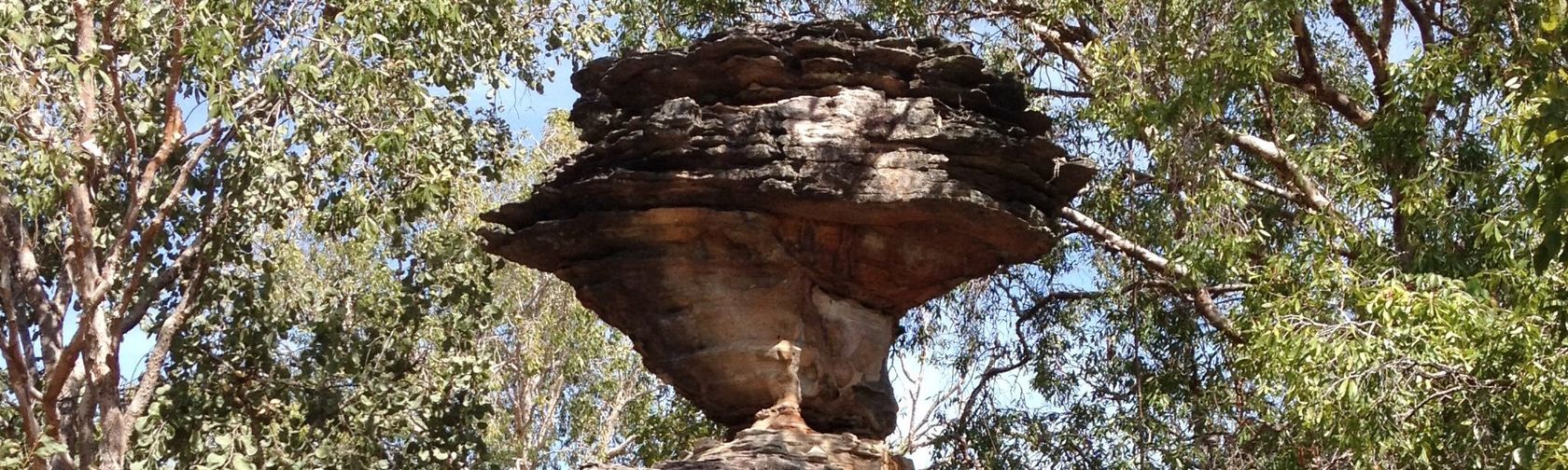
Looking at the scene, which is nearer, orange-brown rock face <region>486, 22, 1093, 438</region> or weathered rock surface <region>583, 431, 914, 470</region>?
weathered rock surface <region>583, 431, 914, 470</region>

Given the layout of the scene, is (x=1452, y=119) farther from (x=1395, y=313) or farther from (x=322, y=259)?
(x=322, y=259)

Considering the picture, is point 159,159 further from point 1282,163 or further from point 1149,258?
point 1282,163

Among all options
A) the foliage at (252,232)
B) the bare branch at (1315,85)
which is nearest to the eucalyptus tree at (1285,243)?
the bare branch at (1315,85)

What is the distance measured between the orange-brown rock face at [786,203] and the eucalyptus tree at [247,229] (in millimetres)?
1430

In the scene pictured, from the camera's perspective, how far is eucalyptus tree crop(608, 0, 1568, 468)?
940cm

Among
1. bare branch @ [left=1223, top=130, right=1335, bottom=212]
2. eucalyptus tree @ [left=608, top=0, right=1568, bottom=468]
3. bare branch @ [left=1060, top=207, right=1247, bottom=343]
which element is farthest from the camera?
bare branch @ [left=1060, top=207, right=1247, bottom=343]

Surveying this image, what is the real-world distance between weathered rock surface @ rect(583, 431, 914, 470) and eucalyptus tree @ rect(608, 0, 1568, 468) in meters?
2.42

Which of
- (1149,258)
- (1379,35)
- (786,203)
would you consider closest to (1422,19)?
(1379,35)

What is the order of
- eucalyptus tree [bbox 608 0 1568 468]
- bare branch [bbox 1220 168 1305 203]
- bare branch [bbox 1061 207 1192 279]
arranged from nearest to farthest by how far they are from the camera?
eucalyptus tree [bbox 608 0 1568 468]
bare branch [bbox 1220 168 1305 203]
bare branch [bbox 1061 207 1192 279]

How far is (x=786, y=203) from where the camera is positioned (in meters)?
10.7

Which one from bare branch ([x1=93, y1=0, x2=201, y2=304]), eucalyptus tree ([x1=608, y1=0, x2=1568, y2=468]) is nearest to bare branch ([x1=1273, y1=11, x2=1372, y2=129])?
eucalyptus tree ([x1=608, y1=0, x2=1568, y2=468])

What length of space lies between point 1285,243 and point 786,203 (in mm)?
5248

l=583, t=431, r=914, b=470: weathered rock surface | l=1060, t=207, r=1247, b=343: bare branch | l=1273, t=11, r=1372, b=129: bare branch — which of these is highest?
l=1273, t=11, r=1372, b=129: bare branch

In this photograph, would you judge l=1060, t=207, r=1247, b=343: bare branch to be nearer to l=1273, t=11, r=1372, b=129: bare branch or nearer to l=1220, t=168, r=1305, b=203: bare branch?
l=1220, t=168, r=1305, b=203: bare branch
